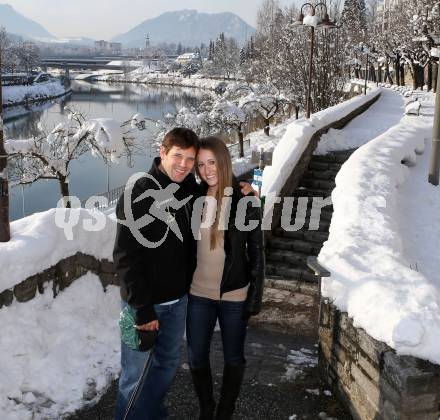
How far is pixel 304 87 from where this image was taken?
29250 millimetres

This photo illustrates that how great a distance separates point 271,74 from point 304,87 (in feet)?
41.7

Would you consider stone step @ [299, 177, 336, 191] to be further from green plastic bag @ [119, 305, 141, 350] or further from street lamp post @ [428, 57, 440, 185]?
green plastic bag @ [119, 305, 141, 350]

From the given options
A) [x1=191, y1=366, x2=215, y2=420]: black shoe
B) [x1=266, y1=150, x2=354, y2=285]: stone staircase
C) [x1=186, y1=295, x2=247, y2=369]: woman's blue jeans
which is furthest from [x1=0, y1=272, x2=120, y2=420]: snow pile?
[x1=266, y1=150, x2=354, y2=285]: stone staircase

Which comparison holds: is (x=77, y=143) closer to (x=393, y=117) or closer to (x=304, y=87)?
(x=393, y=117)

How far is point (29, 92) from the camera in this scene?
7381 centimetres

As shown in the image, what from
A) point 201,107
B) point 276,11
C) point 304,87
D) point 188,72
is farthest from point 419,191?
point 188,72

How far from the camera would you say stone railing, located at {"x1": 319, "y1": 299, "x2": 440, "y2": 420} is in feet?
10.8

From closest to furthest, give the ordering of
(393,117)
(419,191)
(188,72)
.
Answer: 1. (419,191)
2. (393,117)
3. (188,72)

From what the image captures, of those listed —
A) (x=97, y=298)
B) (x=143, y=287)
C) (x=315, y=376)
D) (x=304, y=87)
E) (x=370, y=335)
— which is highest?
(x=304, y=87)

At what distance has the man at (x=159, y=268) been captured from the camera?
316 centimetres

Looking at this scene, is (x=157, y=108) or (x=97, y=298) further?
(x=157, y=108)

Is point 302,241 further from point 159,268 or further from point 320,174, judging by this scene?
point 159,268

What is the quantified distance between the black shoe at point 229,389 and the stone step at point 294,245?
4.63 meters

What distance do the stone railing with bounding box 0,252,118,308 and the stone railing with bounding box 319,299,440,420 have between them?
95.2 inches
